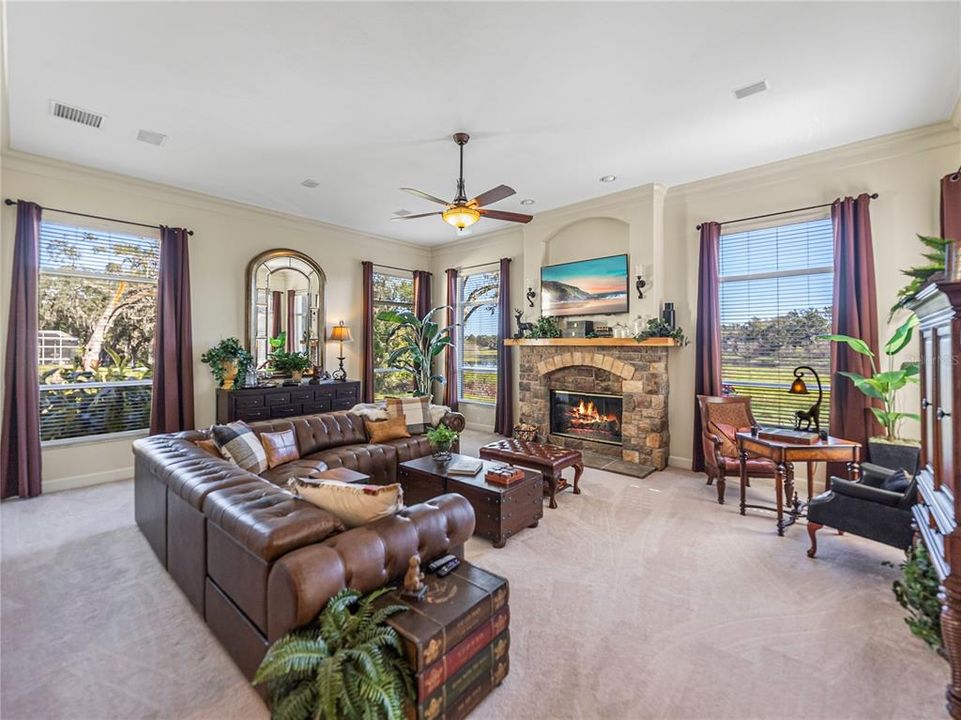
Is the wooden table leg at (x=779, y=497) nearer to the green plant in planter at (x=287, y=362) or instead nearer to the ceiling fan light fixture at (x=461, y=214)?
the ceiling fan light fixture at (x=461, y=214)

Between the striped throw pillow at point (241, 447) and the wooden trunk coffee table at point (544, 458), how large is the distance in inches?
83.6

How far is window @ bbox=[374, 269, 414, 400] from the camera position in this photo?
302 inches

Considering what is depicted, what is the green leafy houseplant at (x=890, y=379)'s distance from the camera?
3727 millimetres

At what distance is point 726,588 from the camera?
276 cm

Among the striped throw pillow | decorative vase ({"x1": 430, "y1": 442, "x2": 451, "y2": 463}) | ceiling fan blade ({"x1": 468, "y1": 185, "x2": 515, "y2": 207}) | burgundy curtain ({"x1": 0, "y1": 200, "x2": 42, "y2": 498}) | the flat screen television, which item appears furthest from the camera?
A: the flat screen television

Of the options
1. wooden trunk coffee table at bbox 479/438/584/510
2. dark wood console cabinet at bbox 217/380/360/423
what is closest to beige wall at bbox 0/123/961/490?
dark wood console cabinet at bbox 217/380/360/423

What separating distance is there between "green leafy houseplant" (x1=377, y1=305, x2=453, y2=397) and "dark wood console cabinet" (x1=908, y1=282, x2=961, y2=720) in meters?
6.01

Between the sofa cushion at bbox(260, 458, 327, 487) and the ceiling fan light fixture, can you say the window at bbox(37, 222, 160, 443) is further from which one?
the ceiling fan light fixture

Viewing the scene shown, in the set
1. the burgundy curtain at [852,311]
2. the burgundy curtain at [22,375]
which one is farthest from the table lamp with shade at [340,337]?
the burgundy curtain at [852,311]

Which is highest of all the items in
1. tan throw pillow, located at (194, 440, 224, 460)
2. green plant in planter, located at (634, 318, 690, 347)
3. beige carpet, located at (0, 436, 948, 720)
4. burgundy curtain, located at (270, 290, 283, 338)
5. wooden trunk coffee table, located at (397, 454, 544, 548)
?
burgundy curtain, located at (270, 290, 283, 338)

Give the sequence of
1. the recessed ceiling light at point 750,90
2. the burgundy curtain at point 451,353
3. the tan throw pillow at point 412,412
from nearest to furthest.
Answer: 1. the recessed ceiling light at point 750,90
2. the tan throw pillow at point 412,412
3. the burgundy curtain at point 451,353

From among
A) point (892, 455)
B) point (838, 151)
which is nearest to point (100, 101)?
point (838, 151)

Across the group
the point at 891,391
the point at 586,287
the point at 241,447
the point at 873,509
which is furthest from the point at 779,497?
the point at 241,447

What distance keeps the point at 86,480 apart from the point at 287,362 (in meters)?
2.48
